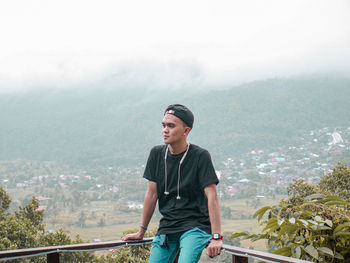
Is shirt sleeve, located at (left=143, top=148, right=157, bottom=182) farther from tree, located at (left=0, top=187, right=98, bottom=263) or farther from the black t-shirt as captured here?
tree, located at (left=0, top=187, right=98, bottom=263)

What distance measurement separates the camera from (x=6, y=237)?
1322cm

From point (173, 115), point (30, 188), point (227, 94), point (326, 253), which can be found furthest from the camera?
point (227, 94)

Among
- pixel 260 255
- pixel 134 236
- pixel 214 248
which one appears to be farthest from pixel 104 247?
pixel 260 255

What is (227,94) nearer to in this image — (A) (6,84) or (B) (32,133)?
(B) (32,133)

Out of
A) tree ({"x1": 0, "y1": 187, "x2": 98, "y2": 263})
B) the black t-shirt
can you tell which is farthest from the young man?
tree ({"x1": 0, "y1": 187, "x2": 98, "y2": 263})

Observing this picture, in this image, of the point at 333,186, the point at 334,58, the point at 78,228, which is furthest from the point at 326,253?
the point at 334,58

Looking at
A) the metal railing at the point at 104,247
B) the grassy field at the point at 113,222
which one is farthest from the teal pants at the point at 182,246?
the grassy field at the point at 113,222

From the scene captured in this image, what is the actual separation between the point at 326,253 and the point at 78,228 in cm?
4294

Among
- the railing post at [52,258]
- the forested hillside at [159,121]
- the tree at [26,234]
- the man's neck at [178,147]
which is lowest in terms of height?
the tree at [26,234]

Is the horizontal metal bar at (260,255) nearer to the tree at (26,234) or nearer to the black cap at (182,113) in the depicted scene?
the black cap at (182,113)

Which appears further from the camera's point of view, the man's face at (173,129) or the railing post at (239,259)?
the man's face at (173,129)

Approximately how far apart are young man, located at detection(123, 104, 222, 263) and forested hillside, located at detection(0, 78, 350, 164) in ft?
265

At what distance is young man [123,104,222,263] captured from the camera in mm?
1834

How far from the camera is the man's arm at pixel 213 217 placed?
5.83ft
